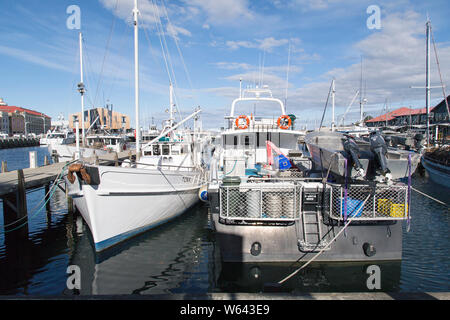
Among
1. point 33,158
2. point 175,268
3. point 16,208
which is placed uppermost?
point 33,158

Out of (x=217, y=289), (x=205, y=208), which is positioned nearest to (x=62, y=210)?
(x=205, y=208)

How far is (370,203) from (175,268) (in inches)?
217

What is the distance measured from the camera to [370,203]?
22.3ft

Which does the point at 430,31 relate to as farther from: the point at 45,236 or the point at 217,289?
the point at 45,236

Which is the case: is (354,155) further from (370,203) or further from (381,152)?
(370,203)

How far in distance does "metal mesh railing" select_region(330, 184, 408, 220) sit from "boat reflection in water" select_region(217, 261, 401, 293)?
1.48m

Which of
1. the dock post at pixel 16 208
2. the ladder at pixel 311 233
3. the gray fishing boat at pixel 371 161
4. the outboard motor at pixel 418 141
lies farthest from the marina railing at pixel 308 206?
the dock post at pixel 16 208

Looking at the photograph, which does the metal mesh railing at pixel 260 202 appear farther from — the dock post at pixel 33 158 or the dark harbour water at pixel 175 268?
the dock post at pixel 33 158

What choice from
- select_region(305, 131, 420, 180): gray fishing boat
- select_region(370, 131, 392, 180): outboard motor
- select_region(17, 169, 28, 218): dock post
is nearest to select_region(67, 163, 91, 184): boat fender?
select_region(17, 169, 28, 218): dock post

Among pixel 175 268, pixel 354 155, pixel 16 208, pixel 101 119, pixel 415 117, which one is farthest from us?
pixel 415 117

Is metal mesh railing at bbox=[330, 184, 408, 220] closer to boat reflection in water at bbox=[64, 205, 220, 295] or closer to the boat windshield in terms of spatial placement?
boat reflection in water at bbox=[64, 205, 220, 295]

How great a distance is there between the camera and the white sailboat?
8.46 meters

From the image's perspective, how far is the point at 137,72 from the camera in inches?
449

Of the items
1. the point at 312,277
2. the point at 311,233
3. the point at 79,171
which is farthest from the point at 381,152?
the point at 79,171
